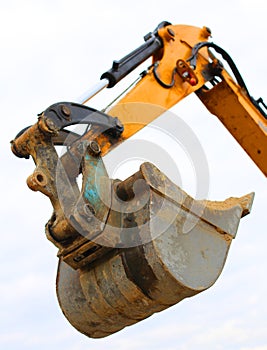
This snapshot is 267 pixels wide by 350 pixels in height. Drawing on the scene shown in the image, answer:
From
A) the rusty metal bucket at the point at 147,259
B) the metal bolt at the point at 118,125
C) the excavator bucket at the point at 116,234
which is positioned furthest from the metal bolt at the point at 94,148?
the metal bolt at the point at 118,125

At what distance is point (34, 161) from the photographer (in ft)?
13.8

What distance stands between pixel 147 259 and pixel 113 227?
257 millimetres

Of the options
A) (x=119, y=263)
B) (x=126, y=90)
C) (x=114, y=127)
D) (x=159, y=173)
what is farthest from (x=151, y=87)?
(x=119, y=263)

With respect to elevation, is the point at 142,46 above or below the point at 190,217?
above

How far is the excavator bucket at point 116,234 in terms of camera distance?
398 cm

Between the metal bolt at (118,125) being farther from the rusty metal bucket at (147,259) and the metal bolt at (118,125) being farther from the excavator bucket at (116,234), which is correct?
the rusty metal bucket at (147,259)

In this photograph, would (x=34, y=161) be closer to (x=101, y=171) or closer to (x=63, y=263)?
(x=101, y=171)

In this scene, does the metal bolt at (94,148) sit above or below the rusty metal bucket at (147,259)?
above

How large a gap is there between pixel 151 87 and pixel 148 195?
1.22 m

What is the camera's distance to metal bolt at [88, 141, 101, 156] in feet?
13.7

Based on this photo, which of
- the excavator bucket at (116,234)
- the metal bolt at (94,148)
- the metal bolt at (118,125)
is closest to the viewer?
the excavator bucket at (116,234)

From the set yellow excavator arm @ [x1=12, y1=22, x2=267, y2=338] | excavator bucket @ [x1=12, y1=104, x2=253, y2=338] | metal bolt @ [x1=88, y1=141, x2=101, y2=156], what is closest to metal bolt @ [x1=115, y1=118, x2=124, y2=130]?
yellow excavator arm @ [x1=12, y1=22, x2=267, y2=338]

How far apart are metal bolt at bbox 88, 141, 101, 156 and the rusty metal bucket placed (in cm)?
22

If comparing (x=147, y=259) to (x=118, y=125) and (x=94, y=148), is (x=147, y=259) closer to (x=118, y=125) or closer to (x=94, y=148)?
(x=94, y=148)
